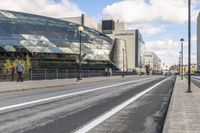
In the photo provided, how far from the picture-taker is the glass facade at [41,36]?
299 ft

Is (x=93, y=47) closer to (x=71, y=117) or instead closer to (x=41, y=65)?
(x=41, y=65)

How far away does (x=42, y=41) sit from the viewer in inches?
3912

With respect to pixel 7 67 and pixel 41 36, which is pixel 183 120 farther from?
pixel 41 36

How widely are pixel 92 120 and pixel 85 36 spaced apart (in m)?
109

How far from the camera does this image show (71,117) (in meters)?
12.4

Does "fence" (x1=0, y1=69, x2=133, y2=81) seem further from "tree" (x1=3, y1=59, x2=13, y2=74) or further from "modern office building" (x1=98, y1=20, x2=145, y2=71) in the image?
"modern office building" (x1=98, y1=20, x2=145, y2=71)

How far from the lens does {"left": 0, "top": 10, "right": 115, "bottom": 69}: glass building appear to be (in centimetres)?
9038

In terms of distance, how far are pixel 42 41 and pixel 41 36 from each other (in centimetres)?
171

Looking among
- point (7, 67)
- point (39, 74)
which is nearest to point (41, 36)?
point (7, 67)

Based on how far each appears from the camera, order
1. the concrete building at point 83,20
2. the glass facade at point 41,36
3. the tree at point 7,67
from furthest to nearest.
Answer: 1. the concrete building at point 83,20
2. the glass facade at point 41,36
3. the tree at point 7,67

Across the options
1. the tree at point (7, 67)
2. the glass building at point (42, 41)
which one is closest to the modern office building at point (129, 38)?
the glass building at point (42, 41)

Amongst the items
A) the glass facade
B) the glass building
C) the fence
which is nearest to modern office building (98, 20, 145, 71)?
the glass facade

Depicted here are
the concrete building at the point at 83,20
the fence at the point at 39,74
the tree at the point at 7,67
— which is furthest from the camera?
the concrete building at the point at 83,20

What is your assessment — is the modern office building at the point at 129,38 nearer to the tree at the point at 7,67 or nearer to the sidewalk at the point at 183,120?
the tree at the point at 7,67
